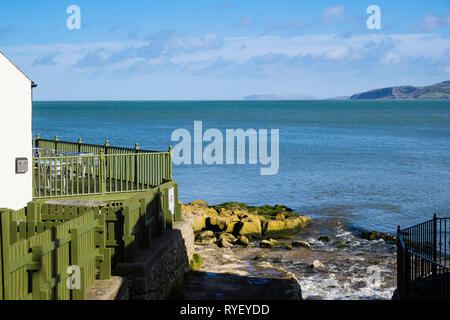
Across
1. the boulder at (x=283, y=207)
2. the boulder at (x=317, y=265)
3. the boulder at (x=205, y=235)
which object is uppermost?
the boulder at (x=283, y=207)

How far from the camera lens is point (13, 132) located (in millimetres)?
15586

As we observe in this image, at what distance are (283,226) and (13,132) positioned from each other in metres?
14.9

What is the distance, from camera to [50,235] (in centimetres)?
876

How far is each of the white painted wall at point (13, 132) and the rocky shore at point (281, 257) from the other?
521 cm

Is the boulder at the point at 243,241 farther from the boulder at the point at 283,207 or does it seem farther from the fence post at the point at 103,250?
the fence post at the point at 103,250

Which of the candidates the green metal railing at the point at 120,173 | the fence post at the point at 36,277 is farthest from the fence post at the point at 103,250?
the green metal railing at the point at 120,173

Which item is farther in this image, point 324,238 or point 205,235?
point 324,238

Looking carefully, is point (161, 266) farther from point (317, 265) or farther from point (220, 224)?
point (220, 224)

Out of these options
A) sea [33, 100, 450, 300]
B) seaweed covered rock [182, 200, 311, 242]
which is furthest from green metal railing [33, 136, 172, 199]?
sea [33, 100, 450, 300]

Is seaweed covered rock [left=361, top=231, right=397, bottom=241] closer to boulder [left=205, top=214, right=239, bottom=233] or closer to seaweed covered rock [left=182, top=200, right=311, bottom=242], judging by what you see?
seaweed covered rock [left=182, top=200, right=311, bottom=242]

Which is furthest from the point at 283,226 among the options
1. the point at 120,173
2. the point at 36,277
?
the point at 36,277

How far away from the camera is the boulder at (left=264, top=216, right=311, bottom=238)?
1048 inches

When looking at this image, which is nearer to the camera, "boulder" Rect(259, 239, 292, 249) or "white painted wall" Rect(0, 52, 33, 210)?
"white painted wall" Rect(0, 52, 33, 210)

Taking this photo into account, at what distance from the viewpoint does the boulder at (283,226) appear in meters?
26.6
